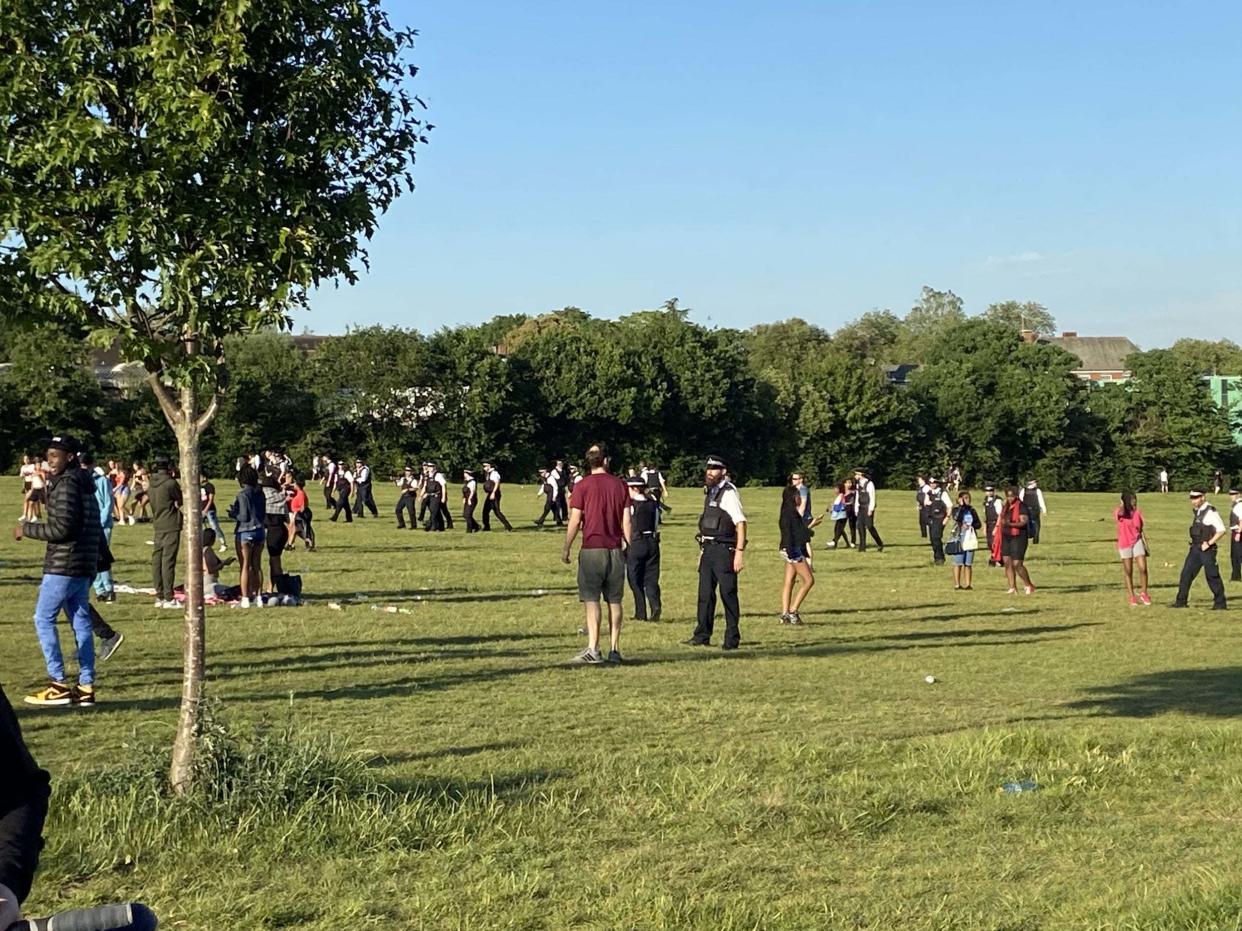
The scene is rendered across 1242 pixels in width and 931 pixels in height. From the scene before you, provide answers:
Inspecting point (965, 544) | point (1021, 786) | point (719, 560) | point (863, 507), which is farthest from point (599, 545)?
point (863, 507)

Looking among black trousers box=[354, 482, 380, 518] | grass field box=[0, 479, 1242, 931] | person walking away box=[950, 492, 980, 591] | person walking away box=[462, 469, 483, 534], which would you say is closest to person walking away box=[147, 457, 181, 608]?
grass field box=[0, 479, 1242, 931]

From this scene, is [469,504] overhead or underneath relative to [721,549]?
overhead

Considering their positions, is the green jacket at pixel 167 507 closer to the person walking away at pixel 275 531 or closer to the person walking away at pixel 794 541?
the person walking away at pixel 275 531

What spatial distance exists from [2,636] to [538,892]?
36.7 feet

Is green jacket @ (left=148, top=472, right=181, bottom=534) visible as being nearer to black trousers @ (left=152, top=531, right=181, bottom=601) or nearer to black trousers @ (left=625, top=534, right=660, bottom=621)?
black trousers @ (left=152, top=531, right=181, bottom=601)

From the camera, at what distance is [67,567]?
1099 cm

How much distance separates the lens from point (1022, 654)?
16.5 m

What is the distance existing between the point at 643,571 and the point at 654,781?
10.4m

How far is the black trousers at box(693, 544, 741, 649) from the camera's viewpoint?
615 inches

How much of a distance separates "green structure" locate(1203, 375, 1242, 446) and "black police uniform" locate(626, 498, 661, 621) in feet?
293

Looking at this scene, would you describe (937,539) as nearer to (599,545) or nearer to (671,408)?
(599,545)

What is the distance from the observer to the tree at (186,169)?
22.2 ft

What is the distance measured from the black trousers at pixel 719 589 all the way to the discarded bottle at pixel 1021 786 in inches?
280

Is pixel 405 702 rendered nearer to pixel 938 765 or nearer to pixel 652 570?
pixel 938 765
